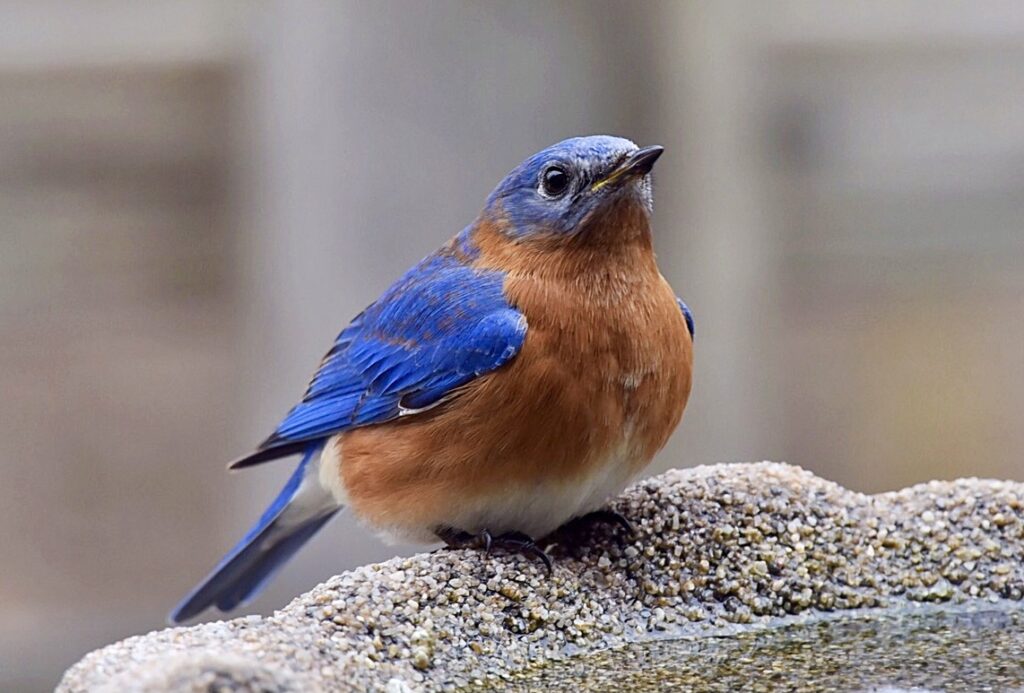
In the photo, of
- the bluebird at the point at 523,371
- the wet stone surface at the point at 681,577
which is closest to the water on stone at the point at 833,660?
the wet stone surface at the point at 681,577

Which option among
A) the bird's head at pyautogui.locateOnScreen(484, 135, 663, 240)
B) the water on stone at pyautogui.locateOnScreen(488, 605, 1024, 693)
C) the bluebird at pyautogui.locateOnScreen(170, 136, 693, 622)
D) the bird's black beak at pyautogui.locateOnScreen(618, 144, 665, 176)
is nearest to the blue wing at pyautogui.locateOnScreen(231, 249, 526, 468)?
the bluebird at pyautogui.locateOnScreen(170, 136, 693, 622)

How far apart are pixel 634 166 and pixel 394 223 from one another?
1810 mm

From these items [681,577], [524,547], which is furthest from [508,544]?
[681,577]

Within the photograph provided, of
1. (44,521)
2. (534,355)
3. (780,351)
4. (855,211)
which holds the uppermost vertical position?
(534,355)

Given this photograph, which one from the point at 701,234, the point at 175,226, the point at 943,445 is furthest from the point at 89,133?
the point at 943,445

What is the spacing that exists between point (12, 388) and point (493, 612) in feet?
19.3

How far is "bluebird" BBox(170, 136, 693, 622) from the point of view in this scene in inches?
151

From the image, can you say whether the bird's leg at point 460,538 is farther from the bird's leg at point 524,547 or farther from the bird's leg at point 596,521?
the bird's leg at point 596,521

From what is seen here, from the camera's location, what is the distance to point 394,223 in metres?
5.65

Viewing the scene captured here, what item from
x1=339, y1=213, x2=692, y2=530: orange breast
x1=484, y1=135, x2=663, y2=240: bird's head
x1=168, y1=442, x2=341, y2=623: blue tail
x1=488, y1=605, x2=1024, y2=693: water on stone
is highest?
x1=484, y1=135, x2=663, y2=240: bird's head

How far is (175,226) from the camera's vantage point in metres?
8.32

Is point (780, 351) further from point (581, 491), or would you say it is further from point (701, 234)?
point (581, 491)

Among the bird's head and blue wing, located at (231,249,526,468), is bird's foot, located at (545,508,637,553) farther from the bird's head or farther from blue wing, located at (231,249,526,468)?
the bird's head

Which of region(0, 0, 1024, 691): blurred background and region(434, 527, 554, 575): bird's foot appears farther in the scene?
region(0, 0, 1024, 691): blurred background
